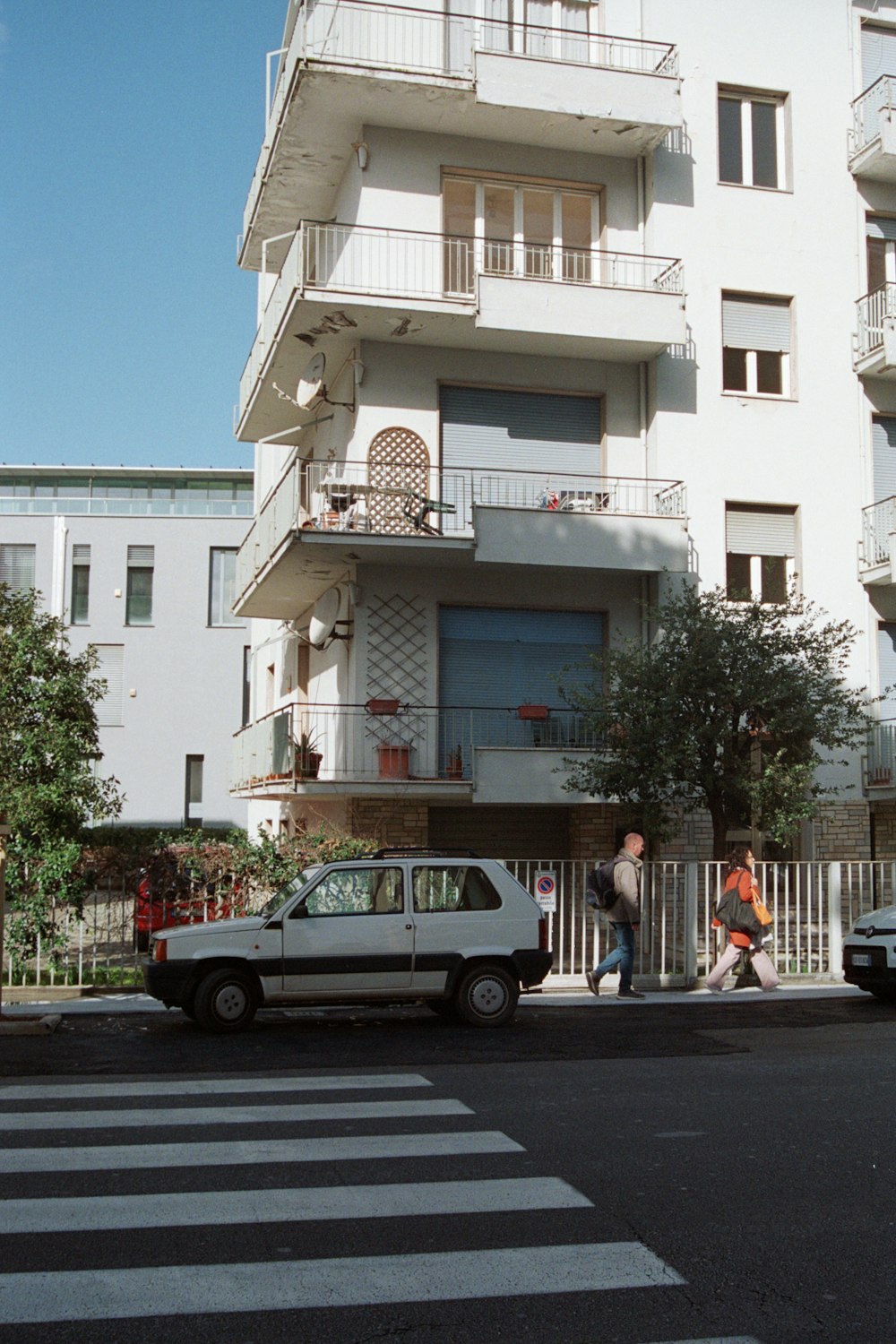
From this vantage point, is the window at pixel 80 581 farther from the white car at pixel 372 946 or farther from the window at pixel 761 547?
the white car at pixel 372 946

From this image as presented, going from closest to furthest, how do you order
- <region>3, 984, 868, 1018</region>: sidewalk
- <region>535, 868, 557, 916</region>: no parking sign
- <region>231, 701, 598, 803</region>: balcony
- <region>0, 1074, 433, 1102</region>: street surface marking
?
<region>0, 1074, 433, 1102</region>: street surface marking < <region>3, 984, 868, 1018</region>: sidewalk < <region>535, 868, 557, 916</region>: no parking sign < <region>231, 701, 598, 803</region>: balcony

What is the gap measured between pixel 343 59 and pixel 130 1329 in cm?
1861

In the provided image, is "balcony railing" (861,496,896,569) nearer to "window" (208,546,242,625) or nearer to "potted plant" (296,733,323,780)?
"potted plant" (296,733,323,780)

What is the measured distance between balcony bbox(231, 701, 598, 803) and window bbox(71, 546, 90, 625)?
26152mm

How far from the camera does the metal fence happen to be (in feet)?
50.6

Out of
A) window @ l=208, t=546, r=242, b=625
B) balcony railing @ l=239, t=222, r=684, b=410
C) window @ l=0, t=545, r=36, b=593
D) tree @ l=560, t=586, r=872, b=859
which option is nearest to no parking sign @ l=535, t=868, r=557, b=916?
tree @ l=560, t=586, r=872, b=859

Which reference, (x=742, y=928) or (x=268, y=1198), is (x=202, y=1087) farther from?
(x=742, y=928)

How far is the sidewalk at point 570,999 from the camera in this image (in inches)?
537

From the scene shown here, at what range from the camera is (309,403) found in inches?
875

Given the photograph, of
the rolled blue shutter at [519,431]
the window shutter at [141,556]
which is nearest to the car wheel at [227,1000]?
the rolled blue shutter at [519,431]

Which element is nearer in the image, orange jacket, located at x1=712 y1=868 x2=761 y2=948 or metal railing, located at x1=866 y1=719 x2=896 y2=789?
orange jacket, located at x1=712 y1=868 x2=761 y2=948

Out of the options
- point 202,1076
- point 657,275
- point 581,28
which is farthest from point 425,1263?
point 581,28

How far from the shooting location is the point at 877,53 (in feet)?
77.6

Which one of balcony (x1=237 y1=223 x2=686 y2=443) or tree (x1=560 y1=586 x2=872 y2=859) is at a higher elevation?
balcony (x1=237 y1=223 x2=686 y2=443)
